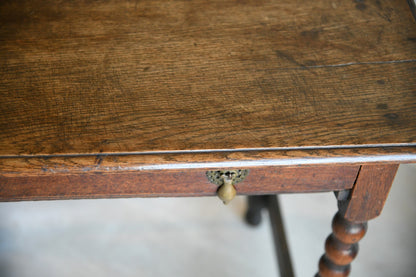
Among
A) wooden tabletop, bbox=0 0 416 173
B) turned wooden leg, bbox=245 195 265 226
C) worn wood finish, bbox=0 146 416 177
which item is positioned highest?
turned wooden leg, bbox=245 195 265 226

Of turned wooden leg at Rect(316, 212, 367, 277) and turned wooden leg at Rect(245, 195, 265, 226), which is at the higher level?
turned wooden leg at Rect(245, 195, 265, 226)

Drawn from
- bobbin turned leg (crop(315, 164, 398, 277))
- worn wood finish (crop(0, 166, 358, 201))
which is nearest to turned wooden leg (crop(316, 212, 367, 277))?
bobbin turned leg (crop(315, 164, 398, 277))

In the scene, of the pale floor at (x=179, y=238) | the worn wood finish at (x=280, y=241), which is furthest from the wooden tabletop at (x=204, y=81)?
the pale floor at (x=179, y=238)

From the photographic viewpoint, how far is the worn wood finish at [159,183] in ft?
2.38

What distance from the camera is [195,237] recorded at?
4.59ft

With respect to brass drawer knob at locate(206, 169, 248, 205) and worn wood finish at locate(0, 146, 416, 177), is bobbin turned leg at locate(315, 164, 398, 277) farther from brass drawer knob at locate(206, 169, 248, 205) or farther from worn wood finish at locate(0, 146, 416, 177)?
brass drawer knob at locate(206, 169, 248, 205)

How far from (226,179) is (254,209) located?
0.68m

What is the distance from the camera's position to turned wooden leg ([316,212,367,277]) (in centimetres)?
82

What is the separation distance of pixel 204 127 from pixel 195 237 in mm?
773

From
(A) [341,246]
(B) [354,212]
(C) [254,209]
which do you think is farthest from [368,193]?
(C) [254,209]

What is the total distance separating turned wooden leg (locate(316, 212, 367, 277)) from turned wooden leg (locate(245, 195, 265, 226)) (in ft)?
1.40

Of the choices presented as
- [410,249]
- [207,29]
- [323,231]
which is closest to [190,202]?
[323,231]

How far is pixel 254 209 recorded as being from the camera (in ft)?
4.52

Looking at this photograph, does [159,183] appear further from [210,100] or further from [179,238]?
[179,238]
